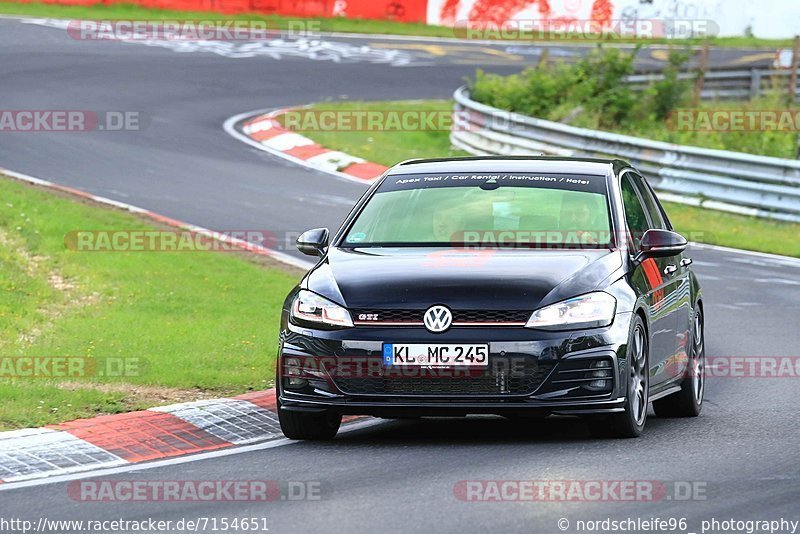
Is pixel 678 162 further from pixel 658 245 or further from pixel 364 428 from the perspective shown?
pixel 364 428

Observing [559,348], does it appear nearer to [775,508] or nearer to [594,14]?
[775,508]

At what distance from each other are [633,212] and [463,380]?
2118 millimetres

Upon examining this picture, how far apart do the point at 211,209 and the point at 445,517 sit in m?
13.4

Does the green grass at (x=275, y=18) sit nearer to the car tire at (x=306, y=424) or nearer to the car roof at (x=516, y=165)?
the car roof at (x=516, y=165)

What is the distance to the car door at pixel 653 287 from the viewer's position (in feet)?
31.0

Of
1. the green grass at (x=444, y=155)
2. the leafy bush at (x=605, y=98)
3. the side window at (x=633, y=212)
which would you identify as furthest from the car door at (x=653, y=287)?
the leafy bush at (x=605, y=98)

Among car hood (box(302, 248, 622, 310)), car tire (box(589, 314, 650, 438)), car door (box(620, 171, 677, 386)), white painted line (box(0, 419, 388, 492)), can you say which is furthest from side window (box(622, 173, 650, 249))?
white painted line (box(0, 419, 388, 492))

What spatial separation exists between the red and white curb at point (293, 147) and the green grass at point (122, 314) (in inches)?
245

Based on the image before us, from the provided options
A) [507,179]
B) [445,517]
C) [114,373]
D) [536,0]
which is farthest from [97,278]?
[536,0]

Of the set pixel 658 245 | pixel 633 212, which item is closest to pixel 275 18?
pixel 633 212

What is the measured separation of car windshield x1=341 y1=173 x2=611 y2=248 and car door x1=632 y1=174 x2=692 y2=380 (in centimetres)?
68

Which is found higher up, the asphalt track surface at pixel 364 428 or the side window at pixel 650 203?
the side window at pixel 650 203

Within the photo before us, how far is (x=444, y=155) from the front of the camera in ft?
86.9

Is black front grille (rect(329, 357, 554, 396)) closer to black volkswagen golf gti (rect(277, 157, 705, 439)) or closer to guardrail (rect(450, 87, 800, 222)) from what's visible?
black volkswagen golf gti (rect(277, 157, 705, 439))
